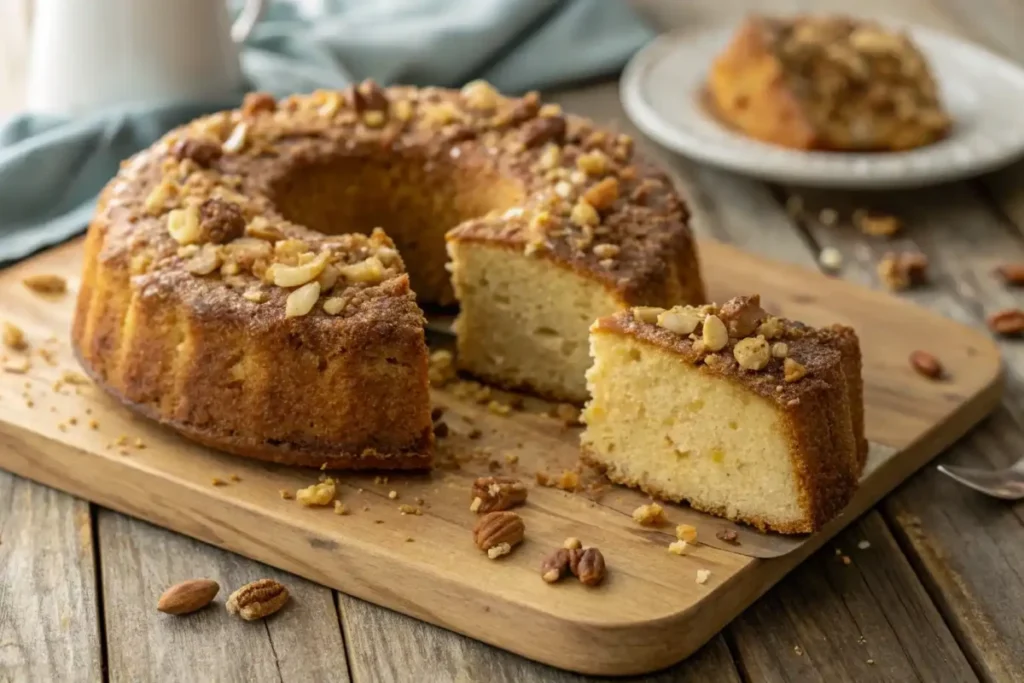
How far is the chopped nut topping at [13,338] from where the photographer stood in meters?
3.03

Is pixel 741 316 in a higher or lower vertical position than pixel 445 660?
higher

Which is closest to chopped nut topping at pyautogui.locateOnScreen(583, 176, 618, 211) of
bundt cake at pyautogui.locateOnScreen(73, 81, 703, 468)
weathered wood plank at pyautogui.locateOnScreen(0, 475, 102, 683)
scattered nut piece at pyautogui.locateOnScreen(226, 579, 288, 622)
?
bundt cake at pyautogui.locateOnScreen(73, 81, 703, 468)

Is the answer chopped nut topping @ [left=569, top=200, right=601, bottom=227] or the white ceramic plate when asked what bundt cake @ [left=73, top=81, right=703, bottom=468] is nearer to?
chopped nut topping @ [left=569, top=200, right=601, bottom=227]

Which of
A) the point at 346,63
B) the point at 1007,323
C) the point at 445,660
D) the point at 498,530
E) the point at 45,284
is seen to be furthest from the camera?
the point at 346,63

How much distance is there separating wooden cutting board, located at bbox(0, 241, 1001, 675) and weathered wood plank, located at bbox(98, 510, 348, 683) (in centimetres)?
4

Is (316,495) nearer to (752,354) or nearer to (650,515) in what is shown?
(650,515)

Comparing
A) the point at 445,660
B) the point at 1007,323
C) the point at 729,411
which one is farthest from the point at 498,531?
the point at 1007,323

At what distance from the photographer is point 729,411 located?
8.17ft

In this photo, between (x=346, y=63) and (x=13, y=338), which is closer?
(x=13, y=338)

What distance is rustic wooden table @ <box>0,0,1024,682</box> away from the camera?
7.69ft

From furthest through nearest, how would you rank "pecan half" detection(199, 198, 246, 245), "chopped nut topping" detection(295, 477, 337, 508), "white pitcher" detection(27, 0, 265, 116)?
"white pitcher" detection(27, 0, 265, 116), "pecan half" detection(199, 198, 246, 245), "chopped nut topping" detection(295, 477, 337, 508)

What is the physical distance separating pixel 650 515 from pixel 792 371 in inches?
13.6

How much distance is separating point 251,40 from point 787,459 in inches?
100

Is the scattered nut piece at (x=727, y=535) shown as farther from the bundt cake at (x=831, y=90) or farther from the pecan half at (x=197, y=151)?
the bundt cake at (x=831, y=90)
